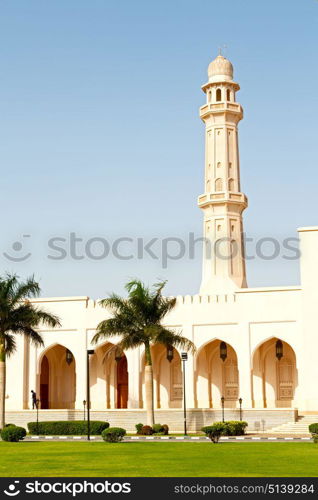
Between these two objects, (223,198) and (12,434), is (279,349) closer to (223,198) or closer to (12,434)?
(223,198)

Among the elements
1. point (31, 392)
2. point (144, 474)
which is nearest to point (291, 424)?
point (31, 392)

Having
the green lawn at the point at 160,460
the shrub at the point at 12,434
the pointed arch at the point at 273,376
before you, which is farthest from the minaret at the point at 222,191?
the green lawn at the point at 160,460

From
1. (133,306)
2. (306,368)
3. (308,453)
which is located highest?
(133,306)

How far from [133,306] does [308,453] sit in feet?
52.4

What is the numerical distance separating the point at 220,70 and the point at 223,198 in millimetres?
8366

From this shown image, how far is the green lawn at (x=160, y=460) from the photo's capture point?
57.9ft

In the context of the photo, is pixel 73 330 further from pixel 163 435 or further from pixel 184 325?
pixel 163 435

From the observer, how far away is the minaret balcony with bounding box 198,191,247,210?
1961 inches

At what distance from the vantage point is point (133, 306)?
3803 centimetres

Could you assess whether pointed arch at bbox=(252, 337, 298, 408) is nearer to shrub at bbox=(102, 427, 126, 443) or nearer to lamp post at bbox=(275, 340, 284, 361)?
lamp post at bbox=(275, 340, 284, 361)

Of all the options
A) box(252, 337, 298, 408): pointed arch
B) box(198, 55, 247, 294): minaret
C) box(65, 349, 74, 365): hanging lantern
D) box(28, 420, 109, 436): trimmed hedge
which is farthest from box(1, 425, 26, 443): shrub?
box(198, 55, 247, 294): minaret

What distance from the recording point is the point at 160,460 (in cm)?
2067

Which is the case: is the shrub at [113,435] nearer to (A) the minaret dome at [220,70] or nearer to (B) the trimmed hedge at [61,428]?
(B) the trimmed hedge at [61,428]
